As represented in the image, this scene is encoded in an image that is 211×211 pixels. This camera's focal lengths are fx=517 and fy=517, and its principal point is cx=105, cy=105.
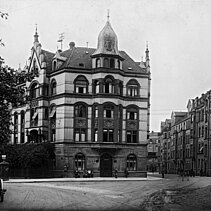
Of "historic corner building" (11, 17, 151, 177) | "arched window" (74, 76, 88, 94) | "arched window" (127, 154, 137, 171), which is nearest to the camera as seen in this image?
"historic corner building" (11, 17, 151, 177)

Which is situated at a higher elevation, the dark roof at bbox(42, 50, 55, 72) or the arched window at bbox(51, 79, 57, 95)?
the dark roof at bbox(42, 50, 55, 72)

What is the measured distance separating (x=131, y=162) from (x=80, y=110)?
31.2 ft

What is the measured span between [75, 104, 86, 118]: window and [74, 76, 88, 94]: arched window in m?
1.82

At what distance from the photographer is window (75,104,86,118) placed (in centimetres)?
6600

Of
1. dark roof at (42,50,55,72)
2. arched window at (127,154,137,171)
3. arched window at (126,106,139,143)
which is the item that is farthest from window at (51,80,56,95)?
arched window at (127,154,137,171)

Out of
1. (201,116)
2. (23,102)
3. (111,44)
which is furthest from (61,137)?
(23,102)

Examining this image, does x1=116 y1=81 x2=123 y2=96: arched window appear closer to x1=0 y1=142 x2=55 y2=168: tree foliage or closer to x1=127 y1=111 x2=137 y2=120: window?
x1=127 y1=111 x2=137 y2=120: window

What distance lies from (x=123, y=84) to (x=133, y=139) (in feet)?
24.2

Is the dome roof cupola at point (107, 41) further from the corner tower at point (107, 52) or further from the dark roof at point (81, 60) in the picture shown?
the dark roof at point (81, 60)

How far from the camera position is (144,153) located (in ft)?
224

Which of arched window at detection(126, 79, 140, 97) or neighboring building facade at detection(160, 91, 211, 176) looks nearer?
arched window at detection(126, 79, 140, 97)

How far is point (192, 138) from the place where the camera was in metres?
95.6

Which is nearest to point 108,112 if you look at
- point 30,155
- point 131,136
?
point 131,136

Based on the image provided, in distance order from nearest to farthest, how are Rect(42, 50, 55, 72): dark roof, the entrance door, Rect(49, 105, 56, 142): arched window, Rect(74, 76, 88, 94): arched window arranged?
the entrance door < Rect(74, 76, 88, 94): arched window < Rect(49, 105, 56, 142): arched window < Rect(42, 50, 55, 72): dark roof
